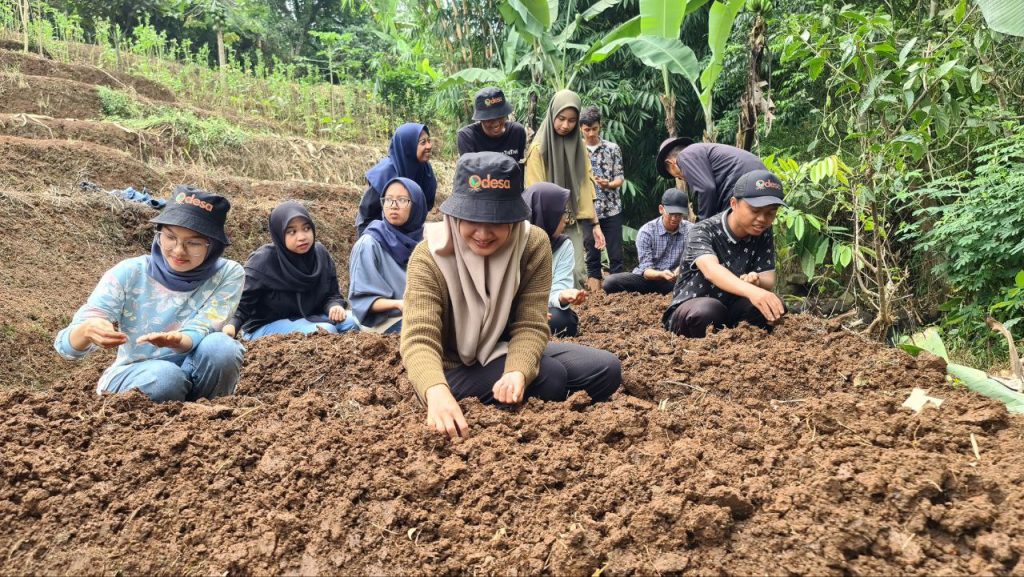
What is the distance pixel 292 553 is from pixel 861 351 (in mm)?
2658

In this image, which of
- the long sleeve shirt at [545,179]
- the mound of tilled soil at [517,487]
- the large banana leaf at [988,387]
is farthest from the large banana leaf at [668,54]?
the mound of tilled soil at [517,487]

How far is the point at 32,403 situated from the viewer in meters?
2.57

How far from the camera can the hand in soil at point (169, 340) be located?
2.56 m

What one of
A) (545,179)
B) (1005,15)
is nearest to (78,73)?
(545,179)

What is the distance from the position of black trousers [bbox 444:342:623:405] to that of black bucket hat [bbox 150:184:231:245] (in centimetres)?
114

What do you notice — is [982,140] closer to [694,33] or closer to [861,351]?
[861,351]

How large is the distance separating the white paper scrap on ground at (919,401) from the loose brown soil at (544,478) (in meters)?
0.06

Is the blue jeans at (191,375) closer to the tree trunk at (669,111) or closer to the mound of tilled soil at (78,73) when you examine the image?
the tree trunk at (669,111)

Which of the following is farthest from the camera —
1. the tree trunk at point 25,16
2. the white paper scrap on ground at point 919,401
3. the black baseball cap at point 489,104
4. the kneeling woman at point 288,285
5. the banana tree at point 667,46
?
the tree trunk at point 25,16

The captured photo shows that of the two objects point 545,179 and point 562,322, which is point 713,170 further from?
point 545,179

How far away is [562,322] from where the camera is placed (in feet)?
13.1

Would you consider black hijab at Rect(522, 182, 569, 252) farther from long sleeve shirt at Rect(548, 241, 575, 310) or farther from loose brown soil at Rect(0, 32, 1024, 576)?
loose brown soil at Rect(0, 32, 1024, 576)

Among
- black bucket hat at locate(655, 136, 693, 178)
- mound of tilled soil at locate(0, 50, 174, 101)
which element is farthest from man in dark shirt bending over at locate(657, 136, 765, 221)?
mound of tilled soil at locate(0, 50, 174, 101)

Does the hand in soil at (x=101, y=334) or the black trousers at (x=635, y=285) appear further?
the black trousers at (x=635, y=285)
